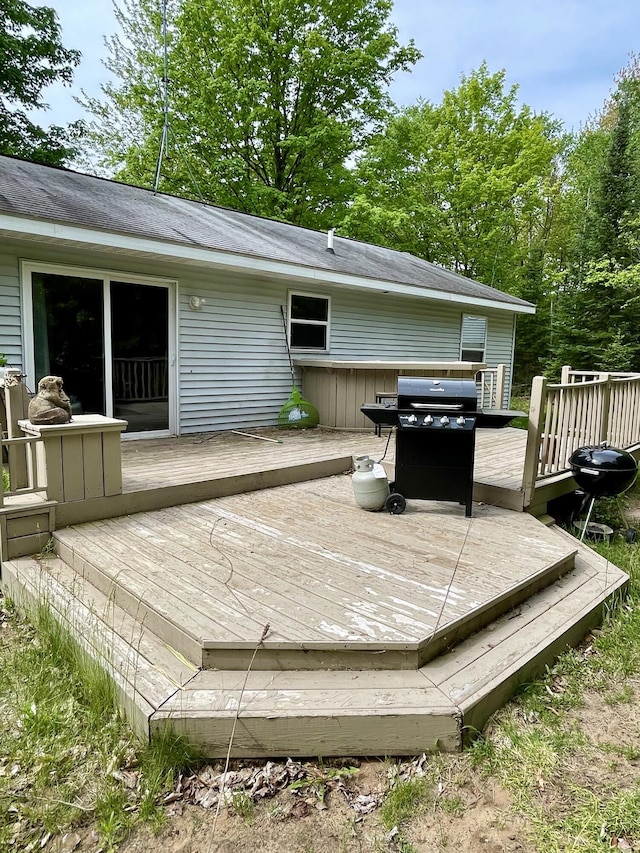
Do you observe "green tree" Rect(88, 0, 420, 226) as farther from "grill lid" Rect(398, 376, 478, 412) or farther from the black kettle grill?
the black kettle grill

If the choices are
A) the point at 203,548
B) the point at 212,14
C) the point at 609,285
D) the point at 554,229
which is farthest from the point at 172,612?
the point at 554,229

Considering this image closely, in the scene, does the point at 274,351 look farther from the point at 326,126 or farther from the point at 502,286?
the point at 502,286

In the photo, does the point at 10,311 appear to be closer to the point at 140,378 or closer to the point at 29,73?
the point at 140,378

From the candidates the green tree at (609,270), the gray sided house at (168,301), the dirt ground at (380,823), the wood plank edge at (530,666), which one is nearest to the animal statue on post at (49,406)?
the gray sided house at (168,301)

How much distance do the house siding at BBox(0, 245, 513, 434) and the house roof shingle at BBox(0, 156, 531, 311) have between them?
16.8 inches

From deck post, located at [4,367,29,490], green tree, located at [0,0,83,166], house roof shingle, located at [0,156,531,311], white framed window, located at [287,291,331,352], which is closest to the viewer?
deck post, located at [4,367,29,490]

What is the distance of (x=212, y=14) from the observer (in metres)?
15.4

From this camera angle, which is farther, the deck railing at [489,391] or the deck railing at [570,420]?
the deck railing at [489,391]

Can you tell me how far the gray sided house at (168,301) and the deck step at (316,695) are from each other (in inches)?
145

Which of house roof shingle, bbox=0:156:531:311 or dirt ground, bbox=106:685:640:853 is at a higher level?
house roof shingle, bbox=0:156:531:311

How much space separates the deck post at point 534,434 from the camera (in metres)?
3.72

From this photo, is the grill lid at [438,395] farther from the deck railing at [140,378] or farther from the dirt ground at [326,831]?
the deck railing at [140,378]

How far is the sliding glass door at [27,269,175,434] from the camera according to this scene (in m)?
5.21

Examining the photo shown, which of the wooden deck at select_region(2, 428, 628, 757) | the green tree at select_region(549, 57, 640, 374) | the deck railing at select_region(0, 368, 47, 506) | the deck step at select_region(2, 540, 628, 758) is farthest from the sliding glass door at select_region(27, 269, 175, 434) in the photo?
the green tree at select_region(549, 57, 640, 374)
